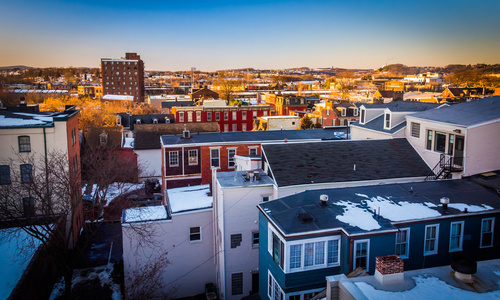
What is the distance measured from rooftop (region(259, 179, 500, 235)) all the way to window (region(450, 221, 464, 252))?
1.74ft

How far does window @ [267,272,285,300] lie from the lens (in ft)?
50.1

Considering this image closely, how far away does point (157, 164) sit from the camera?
48844mm

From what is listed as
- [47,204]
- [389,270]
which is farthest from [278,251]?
[47,204]

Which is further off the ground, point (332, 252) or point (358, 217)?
point (358, 217)

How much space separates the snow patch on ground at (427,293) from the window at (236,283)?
11.9 metres

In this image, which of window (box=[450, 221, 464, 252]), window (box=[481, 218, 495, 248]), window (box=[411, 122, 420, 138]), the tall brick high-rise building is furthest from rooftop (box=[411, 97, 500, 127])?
the tall brick high-rise building

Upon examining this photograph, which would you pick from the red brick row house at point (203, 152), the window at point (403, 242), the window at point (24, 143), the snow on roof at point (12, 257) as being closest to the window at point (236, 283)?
the window at point (403, 242)

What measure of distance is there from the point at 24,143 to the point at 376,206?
81.5 feet

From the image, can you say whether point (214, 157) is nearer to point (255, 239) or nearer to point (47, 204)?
point (255, 239)

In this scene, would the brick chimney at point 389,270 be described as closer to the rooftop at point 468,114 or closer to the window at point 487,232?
the window at point 487,232

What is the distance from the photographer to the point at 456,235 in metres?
16.3

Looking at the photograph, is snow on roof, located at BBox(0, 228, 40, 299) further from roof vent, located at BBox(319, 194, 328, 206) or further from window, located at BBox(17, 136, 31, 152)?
roof vent, located at BBox(319, 194, 328, 206)

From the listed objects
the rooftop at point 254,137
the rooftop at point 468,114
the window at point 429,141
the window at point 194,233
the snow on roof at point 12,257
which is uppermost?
the rooftop at point 468,114

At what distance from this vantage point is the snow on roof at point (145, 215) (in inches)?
876
